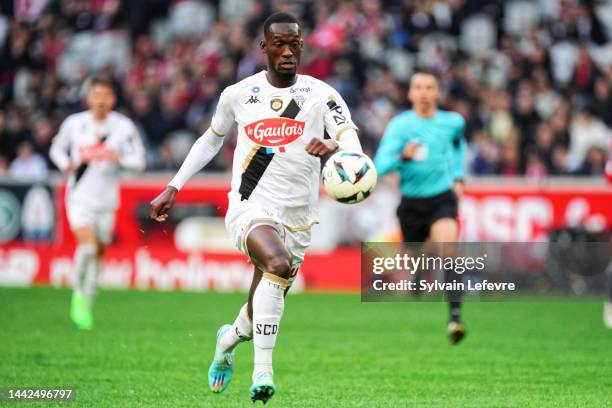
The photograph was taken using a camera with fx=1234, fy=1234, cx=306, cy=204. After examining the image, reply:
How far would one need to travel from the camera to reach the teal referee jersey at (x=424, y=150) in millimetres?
12344

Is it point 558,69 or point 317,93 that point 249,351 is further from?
point 558,69

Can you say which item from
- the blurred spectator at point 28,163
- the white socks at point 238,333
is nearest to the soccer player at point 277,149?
the white socks at point 238,333

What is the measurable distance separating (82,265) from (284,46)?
6.94m

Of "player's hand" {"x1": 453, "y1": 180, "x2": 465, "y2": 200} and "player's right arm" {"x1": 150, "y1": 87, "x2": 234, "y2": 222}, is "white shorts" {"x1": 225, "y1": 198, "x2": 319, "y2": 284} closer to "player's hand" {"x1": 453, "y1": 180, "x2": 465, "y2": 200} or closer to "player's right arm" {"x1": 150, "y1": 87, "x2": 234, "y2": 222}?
"player's right arm" {"x1": 150, "y1": 87, "x2": 234, "y2": 222}

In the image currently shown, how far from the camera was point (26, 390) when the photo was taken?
28.9 ft

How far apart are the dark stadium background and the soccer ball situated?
2.95m

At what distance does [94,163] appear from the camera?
1455 cm

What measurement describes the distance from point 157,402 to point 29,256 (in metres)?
12.6

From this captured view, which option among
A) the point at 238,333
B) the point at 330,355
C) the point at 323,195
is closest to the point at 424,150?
the point at 330,355

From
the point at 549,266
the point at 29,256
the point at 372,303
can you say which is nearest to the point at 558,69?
the point at 549,266

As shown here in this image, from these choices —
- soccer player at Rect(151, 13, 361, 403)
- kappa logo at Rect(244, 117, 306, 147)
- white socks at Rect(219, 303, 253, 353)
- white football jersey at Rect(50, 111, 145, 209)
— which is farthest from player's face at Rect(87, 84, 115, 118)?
kappa logo at Rect(244, 117, 306, 147)

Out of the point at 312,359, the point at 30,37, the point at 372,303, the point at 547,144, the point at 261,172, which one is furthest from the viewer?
the point at 30,37

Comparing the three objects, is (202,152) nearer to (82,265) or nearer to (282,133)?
(282,133)

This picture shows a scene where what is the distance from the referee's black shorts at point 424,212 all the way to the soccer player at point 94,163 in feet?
11.4
